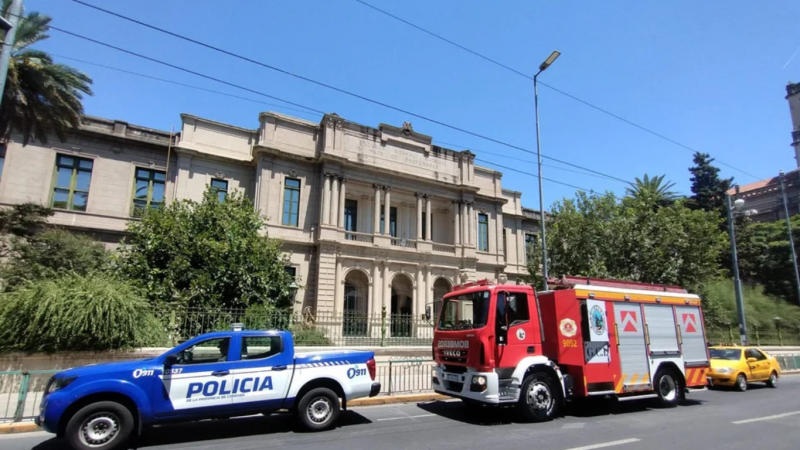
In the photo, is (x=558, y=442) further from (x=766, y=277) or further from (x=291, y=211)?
(x=766, y=277)

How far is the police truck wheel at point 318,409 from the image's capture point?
7.65 metres

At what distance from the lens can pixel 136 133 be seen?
2406cm

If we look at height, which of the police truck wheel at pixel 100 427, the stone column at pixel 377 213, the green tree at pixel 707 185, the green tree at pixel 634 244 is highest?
the green tree at pixel 707 185

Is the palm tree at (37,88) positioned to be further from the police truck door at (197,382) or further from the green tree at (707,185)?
the green tree at (707,185)

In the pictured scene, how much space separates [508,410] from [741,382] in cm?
1017

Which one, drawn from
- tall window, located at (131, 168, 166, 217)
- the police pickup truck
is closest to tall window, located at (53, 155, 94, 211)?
tall window, located at (131, 168, 166, 217)

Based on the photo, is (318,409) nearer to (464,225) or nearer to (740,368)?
(740,368)

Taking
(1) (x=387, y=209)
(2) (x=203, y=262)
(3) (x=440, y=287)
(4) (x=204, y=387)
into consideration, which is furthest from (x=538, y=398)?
(3) (x=440, y=287)

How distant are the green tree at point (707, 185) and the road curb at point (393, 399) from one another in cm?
4422

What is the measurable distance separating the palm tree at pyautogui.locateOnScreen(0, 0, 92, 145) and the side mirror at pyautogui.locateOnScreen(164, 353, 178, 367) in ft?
47.3

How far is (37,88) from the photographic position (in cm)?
1597

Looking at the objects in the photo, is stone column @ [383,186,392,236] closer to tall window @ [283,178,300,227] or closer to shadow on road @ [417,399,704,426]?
tall window @ [283,178,300,227]

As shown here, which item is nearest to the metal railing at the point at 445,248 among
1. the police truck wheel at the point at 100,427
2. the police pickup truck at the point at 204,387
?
the police pickup truck at the point at 204,387

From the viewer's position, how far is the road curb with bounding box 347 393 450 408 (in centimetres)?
1040
